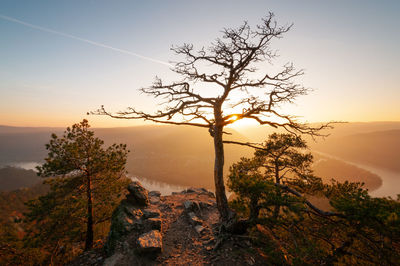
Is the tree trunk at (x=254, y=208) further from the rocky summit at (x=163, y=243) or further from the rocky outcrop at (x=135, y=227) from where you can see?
the rocky outcrop at (x=135, y=227)

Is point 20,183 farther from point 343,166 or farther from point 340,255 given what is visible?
point 343,166

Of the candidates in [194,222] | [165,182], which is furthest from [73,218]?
[165,182]

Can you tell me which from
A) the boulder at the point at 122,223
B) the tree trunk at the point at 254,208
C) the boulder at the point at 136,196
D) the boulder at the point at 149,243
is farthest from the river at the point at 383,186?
the tree trunk at the point at 254,208

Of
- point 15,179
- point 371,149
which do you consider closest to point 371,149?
point 371,149

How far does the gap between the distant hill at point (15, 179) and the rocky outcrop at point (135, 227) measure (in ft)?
436

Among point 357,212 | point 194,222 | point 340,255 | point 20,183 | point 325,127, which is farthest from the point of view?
point 20,183

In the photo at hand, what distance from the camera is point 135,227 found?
8.55m

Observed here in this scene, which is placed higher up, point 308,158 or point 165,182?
point 308,158

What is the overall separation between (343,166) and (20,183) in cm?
19404

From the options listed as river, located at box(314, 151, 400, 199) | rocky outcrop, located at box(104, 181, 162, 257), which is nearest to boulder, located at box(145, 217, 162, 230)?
rocky outcrop, located at box(104, 181, 162, 257)

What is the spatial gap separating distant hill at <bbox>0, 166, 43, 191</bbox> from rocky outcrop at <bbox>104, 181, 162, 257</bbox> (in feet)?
436

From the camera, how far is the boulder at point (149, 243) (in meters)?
7.16

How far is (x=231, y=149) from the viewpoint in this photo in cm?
11756

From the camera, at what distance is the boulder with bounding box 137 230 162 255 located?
716 centimetres
